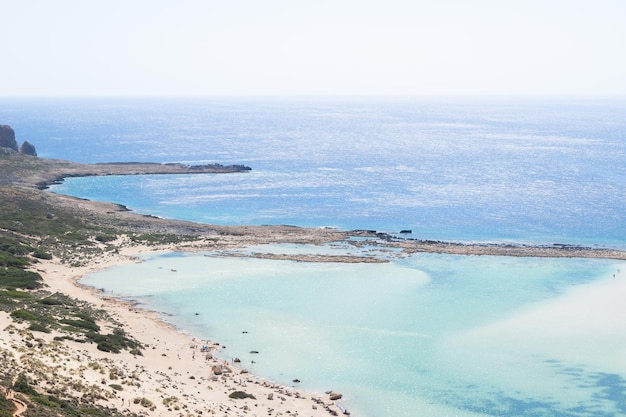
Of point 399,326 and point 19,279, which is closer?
point 399,326

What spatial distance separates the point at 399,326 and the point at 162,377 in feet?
68.2

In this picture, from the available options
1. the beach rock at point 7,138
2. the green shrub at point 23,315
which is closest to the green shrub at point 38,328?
the green shrub at point 23,315

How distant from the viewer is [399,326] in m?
52.6

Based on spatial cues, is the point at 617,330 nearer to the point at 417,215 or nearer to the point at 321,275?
the point at 321,275

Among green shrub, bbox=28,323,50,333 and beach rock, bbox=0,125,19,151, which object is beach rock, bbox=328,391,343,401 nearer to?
green shrub, bbox=28,323,50,333

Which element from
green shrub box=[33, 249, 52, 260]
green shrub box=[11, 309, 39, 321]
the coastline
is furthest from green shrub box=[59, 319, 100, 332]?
green shrub box=[33, 249, 52, 260]

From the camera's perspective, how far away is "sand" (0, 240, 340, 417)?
33.8 meters

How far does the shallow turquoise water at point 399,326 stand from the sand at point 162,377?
2.28m

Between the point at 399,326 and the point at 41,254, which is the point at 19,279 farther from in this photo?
the point at 399,326

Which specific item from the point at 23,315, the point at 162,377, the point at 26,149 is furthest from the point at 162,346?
the point at 26,149

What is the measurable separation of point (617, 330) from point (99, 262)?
50.2 m

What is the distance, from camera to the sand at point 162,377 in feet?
111

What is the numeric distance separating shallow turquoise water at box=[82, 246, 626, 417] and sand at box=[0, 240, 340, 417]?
228 cm

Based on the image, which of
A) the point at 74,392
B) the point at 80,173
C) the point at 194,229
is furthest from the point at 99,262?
the point at 80,173
